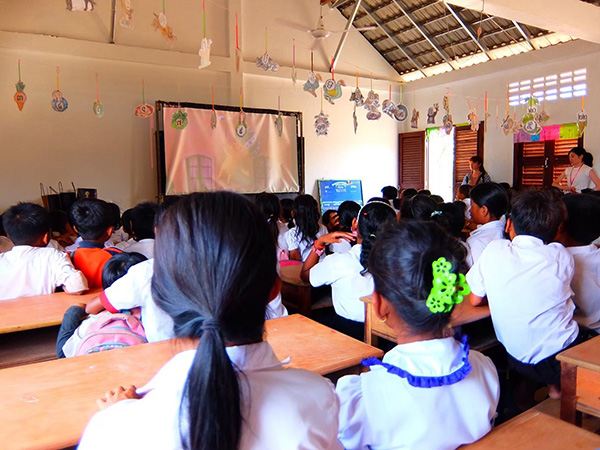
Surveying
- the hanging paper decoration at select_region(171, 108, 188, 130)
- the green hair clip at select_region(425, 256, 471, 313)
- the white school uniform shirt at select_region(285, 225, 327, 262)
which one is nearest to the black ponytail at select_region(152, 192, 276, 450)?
the green hair clip at select_region(425, 256, 471, 313)

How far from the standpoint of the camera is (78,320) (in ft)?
6.21

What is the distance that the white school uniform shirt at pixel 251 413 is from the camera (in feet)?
2.21

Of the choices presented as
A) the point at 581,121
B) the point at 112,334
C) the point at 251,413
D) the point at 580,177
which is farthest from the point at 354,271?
the point at 581,121

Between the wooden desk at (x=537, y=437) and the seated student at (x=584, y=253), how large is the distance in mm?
1125

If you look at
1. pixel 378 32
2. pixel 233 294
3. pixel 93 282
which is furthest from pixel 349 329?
pixel 378 32

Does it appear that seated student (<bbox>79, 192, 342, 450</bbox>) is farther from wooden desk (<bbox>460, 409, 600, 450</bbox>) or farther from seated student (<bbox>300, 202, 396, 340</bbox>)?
seated student (<bbox>300, 202, 396, 340</bbox>)

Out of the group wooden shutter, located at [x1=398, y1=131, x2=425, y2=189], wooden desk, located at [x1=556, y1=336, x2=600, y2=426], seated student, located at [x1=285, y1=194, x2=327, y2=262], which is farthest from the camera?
wooden shutter, located at [x1=398, y1=131, x2=425, y2=189]

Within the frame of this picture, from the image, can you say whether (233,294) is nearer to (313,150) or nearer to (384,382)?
(384,382)

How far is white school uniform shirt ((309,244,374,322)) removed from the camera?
2352 mm

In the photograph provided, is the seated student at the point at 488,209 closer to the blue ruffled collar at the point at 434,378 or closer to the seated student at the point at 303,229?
the seated student at the point at 303,229

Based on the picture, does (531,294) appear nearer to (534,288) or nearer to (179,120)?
(534,288)

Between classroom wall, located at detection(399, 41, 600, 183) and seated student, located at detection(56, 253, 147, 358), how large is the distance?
655 cm

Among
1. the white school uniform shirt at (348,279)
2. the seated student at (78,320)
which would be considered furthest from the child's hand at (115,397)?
the white school uniform shirt at (348,279)

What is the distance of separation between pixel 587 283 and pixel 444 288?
4.77 ft
